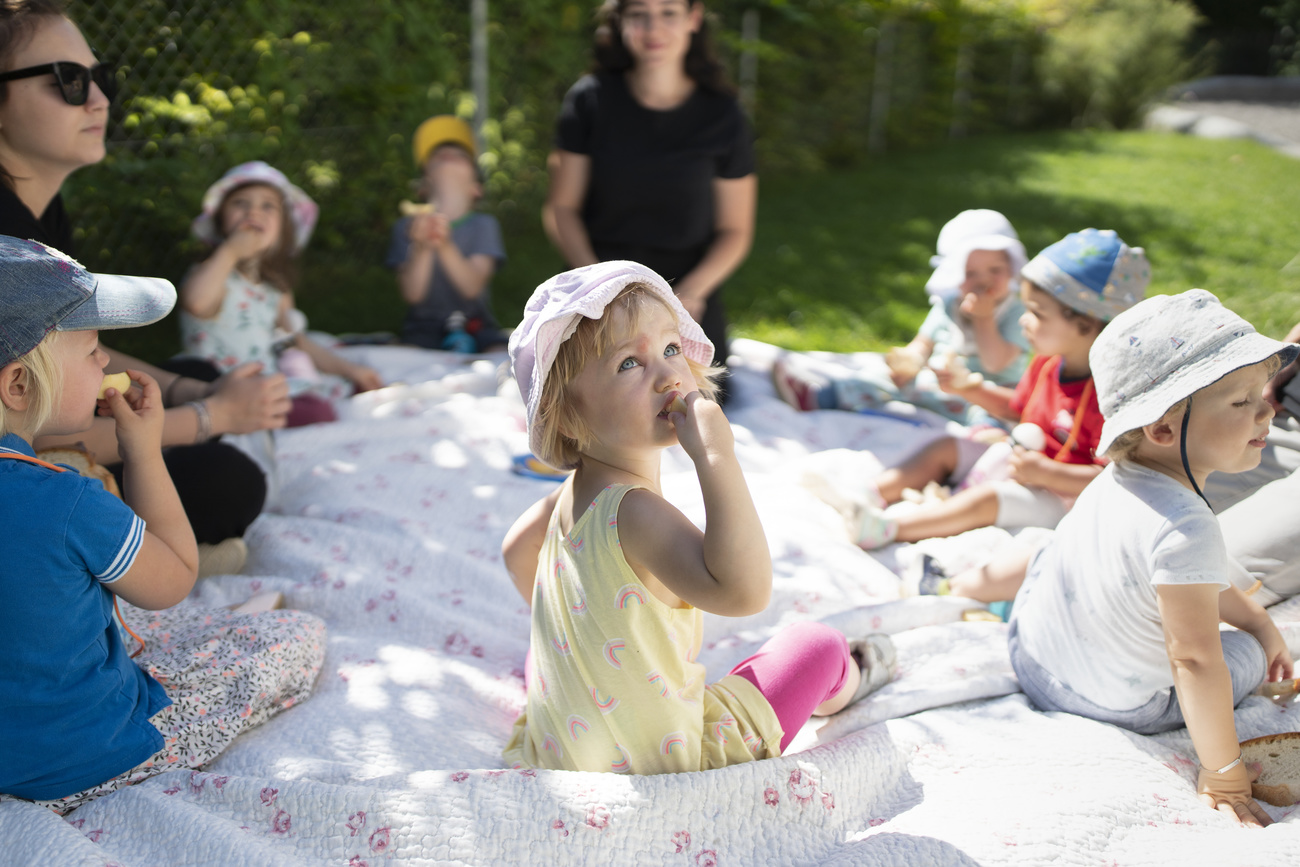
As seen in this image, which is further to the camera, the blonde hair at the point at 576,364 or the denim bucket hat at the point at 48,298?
the blonde hair at the point at 576,364

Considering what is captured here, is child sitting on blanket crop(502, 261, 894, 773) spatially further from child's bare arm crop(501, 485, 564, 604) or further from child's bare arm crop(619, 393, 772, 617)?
child's bare arm crop(501, 485, 564, 604)

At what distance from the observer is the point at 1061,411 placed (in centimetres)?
292

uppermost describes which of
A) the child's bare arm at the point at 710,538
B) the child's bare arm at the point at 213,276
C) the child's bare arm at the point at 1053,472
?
the child's bare arm at the point at 710,538

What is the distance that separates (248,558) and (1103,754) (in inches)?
92.9

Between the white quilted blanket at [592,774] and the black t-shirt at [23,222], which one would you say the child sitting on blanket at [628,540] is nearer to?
the white quilted blanket at [592,774]

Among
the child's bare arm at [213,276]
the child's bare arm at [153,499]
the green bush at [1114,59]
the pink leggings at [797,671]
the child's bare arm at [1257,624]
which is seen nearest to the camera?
the child's bare arm at [153,499]

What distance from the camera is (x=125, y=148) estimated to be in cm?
502

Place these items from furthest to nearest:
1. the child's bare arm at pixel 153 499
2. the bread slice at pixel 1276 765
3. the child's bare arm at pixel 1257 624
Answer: the child's bare arm at pixel 1257 624 < the bread slice at pixel 1276 765 < the child's bare arm at pixel 153 499

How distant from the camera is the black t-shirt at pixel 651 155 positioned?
4.20 m

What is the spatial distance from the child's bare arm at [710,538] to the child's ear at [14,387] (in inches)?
41.4

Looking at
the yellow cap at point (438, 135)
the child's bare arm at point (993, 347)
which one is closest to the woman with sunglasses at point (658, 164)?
the yellow cap at point (438, 135)

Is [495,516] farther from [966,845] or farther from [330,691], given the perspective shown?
[966,845]

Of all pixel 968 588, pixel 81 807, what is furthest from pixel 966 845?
pixel 81 807

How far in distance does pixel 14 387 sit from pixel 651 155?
9.78ft
